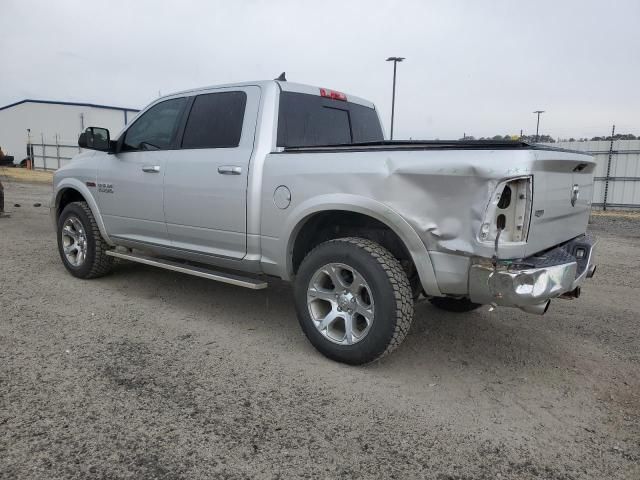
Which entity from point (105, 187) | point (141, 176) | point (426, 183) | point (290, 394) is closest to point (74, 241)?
point (105, 187)

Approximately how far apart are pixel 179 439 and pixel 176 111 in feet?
10.5

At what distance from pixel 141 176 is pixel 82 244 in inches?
55.0

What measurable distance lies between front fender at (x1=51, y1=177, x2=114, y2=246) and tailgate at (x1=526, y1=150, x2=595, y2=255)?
4.28 meters

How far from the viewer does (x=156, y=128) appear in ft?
16.5

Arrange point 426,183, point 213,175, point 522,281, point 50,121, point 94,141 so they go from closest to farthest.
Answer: point 522,281 < point 426,183 < point 213,175 < point 94,141 < point 50,121

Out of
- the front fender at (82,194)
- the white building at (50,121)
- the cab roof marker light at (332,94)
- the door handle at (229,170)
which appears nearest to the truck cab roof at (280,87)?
the cab roof marker light at (332,94)

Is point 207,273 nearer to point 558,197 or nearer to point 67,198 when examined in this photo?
point 558,197

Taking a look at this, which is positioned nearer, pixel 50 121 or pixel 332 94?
pixel 332 94

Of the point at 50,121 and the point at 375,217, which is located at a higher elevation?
the point at 50,121

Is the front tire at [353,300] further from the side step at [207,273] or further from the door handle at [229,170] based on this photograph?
the door handle at [229,170]

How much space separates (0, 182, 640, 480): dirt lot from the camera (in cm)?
253

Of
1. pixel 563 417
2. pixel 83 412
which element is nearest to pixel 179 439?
pixel 83 412

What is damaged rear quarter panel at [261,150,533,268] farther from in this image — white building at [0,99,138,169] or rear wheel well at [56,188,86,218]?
white building at [0,99,138,169]

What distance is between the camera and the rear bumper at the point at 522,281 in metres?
2.90
